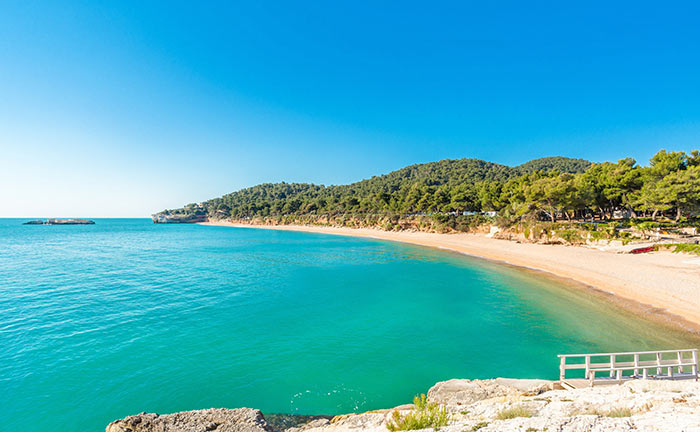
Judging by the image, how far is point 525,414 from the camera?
15.7 feet

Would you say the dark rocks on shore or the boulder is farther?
the boulder

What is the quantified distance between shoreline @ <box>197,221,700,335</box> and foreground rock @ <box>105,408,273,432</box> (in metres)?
18.3

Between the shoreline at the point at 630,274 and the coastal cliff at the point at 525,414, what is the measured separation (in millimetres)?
11306

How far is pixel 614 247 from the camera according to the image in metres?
27.8

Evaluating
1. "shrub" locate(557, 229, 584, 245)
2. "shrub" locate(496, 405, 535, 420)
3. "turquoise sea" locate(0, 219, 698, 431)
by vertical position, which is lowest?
"turquoise sea" locate(0, 219, 698, 431)

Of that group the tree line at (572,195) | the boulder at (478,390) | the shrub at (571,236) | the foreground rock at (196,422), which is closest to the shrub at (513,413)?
the boulder at (478,390)

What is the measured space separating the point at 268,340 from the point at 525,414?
9.52 meters

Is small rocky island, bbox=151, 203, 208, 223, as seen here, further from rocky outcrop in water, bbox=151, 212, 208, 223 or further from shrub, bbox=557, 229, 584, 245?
shrub, bbox=557, 229, 584, 245

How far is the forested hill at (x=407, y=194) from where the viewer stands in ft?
222

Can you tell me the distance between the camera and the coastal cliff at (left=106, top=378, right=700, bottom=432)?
418 centimetres

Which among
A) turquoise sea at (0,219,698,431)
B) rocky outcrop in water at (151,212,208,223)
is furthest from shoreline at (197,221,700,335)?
rocky outcrop in water at (151,212,208,223)

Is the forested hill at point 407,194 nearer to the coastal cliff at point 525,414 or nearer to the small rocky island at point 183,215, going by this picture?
the small rocky island at point 183,215

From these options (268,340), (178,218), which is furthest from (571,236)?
(178,218)

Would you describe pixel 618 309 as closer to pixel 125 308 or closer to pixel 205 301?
pixel 205 301
